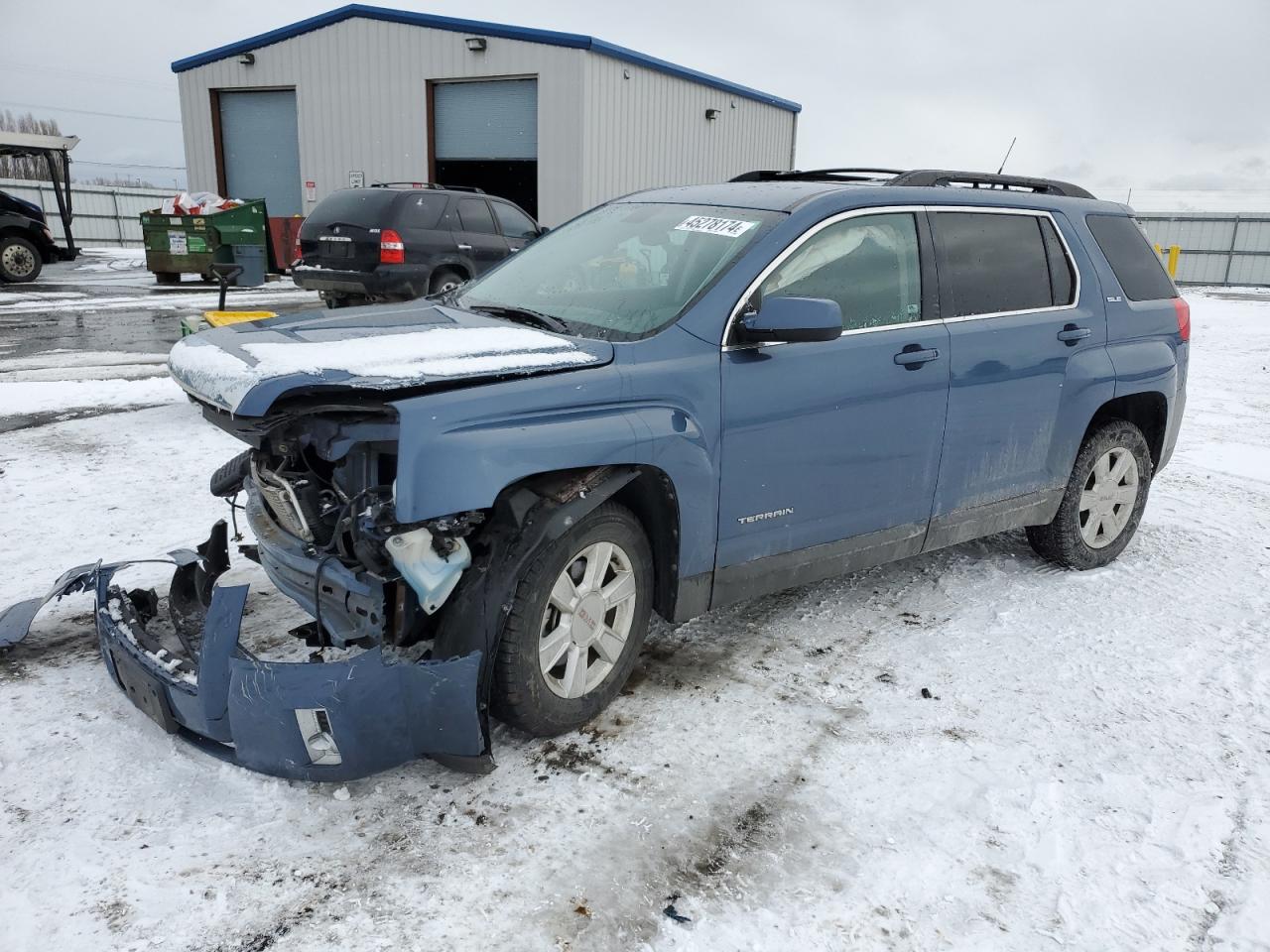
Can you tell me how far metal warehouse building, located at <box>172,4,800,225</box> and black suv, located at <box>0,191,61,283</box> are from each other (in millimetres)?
6204

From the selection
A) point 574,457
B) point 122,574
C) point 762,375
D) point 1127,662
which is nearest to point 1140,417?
point 1127,662

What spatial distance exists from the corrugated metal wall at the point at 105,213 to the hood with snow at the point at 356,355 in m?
32.0

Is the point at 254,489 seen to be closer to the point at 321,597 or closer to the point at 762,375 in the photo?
the point at 321,597

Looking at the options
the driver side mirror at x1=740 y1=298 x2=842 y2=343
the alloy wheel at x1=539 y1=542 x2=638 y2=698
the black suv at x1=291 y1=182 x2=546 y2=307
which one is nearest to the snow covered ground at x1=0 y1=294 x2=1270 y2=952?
the alloy wheel at x1=539 y1=542 x2=638 y2=698

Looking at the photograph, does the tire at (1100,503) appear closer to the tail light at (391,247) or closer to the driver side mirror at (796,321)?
the driver side mirror at (796,321)

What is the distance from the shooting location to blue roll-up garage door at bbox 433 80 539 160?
66.1 feet

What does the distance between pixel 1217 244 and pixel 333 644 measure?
108 ft

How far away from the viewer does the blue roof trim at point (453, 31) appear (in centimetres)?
1917

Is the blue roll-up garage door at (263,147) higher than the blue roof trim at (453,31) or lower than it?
lower

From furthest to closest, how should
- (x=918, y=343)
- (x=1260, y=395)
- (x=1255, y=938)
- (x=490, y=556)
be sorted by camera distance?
(x=1260, y=395) < (x=918, y=343) < (x=490, y=556) < (x=1255, y=938)

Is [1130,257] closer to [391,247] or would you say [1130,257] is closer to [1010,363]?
[1010,363]

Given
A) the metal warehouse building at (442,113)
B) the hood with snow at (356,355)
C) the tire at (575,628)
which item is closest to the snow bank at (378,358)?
the hood with snow at (356,355)

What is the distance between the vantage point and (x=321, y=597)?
294 centimetres

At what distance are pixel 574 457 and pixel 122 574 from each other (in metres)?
2.50
